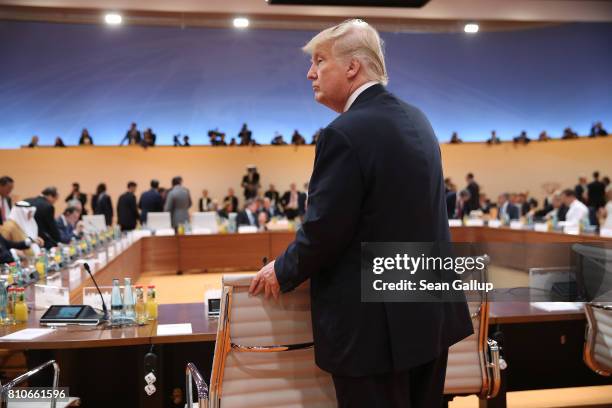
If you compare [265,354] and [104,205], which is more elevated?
[104,205]

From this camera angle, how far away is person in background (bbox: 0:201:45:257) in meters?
6.33

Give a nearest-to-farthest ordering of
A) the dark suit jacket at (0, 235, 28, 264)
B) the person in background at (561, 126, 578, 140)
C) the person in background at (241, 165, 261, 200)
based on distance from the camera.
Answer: the dark suit jacket at (0, 235, 28, 264) → the person in background at (241, 165, 261, 200) → the person in background at (561, 126, 578, 140)

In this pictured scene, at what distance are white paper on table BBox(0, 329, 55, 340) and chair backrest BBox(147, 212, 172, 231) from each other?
6805mm

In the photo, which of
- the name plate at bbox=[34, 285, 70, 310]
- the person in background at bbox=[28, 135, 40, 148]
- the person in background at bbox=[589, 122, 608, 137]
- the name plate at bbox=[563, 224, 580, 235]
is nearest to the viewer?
the name plate at bbox=[34, 285, 70, 310]

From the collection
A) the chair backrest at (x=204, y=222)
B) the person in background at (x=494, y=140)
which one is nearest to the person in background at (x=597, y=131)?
the person in background at (x=494, y=140)

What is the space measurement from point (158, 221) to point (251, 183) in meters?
5.27

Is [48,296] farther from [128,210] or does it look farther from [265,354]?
[128,210]

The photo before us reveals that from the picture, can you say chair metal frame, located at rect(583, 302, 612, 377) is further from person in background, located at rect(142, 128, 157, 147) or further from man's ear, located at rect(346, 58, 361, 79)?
person in background, located at rect(142, 128, 157, 147)

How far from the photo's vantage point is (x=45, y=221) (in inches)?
281

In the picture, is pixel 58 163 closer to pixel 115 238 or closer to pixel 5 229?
pixel 115 238

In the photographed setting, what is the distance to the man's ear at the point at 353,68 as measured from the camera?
154cm

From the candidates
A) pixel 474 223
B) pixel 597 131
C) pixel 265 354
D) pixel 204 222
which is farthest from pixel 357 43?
pixel 597 131

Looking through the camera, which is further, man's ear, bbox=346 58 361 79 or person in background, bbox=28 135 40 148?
person in background, bbox=28 135 40 148

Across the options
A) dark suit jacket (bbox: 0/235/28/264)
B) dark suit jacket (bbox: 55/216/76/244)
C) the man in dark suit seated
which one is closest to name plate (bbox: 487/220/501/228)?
the man in dark suit seated
